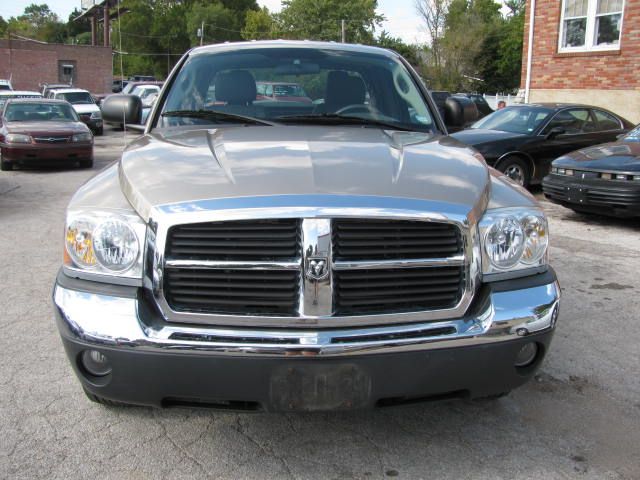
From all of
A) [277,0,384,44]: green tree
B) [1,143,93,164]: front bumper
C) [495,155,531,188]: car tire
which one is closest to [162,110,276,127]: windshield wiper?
[495,155,531,188]: car tire

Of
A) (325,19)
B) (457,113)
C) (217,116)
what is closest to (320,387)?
(217,116)

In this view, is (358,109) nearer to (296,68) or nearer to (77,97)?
(296,68)

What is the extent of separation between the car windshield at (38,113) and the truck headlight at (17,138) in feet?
3.70

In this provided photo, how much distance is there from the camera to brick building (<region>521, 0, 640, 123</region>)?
16281mm

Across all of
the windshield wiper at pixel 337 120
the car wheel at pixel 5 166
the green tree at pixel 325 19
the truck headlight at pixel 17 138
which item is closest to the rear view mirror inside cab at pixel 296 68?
the windshield wiper at pixel 337 120

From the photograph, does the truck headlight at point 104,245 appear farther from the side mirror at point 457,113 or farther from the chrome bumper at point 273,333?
the side mirror at point 457,113

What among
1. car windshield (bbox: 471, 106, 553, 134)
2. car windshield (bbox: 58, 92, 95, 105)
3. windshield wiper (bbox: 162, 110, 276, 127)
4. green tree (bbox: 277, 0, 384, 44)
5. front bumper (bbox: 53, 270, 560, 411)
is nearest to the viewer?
front bumper (bbox: 53, 270, 560, 411)

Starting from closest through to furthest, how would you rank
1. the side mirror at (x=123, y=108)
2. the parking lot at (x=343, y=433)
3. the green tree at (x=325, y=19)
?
the parking lot at (x=343, y=433), the side mirror at (x=123, y=108), the green tree at (x=325, y=19)

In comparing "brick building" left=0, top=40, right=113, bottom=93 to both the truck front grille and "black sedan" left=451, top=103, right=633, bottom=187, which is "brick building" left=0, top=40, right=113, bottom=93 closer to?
"black sedan" left=451, top=103, right=633, bottom=187

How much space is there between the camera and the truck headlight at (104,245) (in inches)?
101

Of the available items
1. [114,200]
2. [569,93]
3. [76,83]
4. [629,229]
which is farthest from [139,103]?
[76,83]

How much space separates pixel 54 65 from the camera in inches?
1943

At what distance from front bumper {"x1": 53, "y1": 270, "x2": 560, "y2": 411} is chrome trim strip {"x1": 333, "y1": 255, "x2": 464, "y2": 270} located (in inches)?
8.6

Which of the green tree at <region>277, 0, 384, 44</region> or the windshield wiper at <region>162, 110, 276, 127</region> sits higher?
the green tree at <region>277, 0, 384, 44</region>
